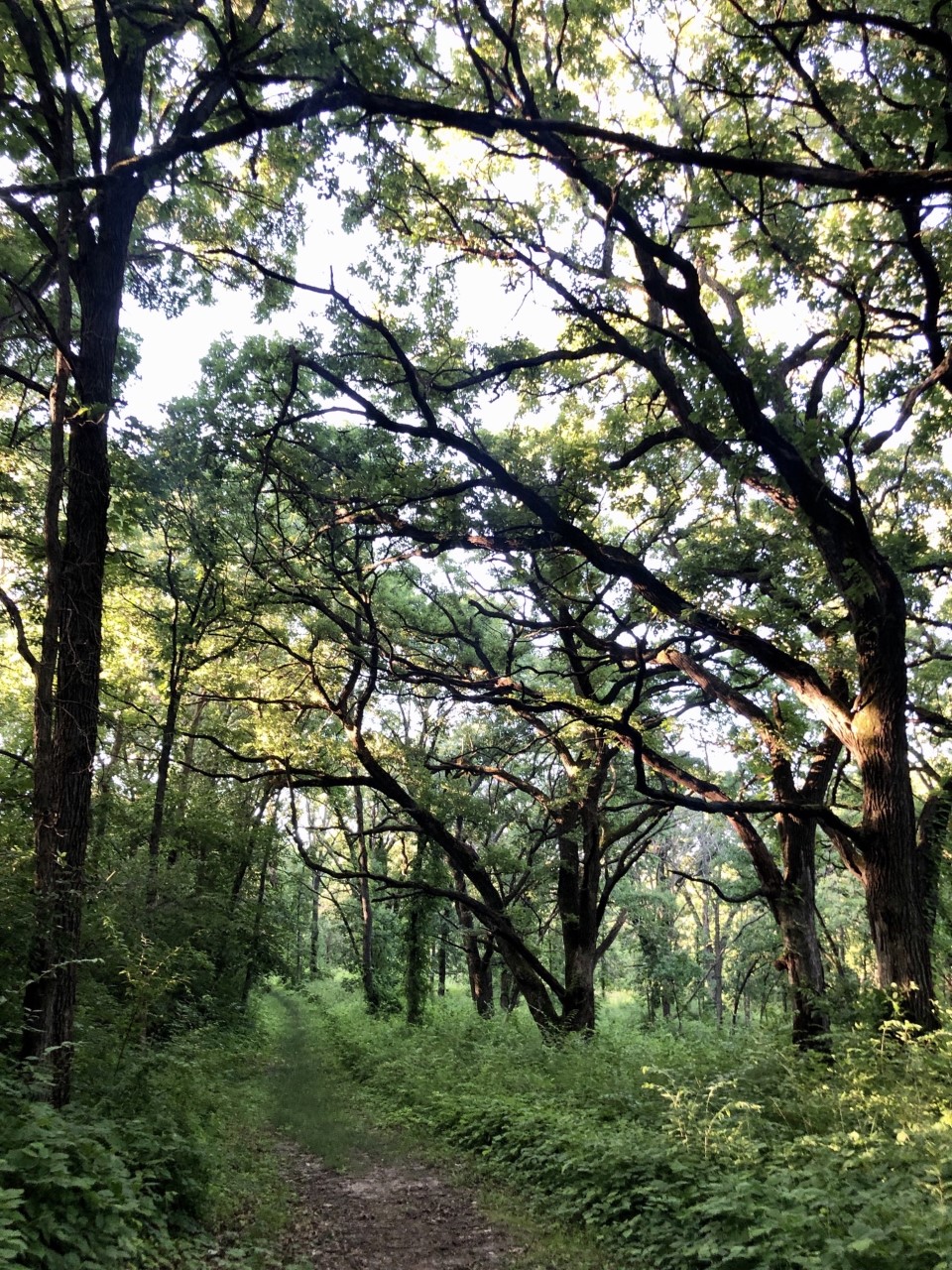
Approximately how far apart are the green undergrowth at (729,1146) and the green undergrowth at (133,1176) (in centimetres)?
234

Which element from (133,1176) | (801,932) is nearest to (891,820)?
(801,932)

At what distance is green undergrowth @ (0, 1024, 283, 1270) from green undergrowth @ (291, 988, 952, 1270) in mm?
2338

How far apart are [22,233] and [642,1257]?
9.81 meters

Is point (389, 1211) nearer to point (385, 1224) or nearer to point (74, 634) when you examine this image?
point (385, 1224)

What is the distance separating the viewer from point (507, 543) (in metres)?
7.74

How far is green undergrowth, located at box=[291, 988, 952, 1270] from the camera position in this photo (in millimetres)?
3705

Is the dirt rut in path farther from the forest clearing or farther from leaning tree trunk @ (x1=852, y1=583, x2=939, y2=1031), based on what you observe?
leaning tree trunk @ (x1=852, y1=583, x2=939, y2=1031)

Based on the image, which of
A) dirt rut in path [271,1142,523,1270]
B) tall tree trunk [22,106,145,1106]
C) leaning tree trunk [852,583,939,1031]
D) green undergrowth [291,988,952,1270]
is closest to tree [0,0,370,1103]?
tall tree trunk [22,106,145,1106]

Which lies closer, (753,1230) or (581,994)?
(753,1230)

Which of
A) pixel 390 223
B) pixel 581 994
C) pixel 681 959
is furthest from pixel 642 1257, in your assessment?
pixel 681 959

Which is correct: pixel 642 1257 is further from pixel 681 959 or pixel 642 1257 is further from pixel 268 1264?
pixel 681 959

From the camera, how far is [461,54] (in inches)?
255

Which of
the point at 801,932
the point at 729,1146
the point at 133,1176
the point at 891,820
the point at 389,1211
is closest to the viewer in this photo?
the point at 133,1176

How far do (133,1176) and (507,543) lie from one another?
6.21 metres
